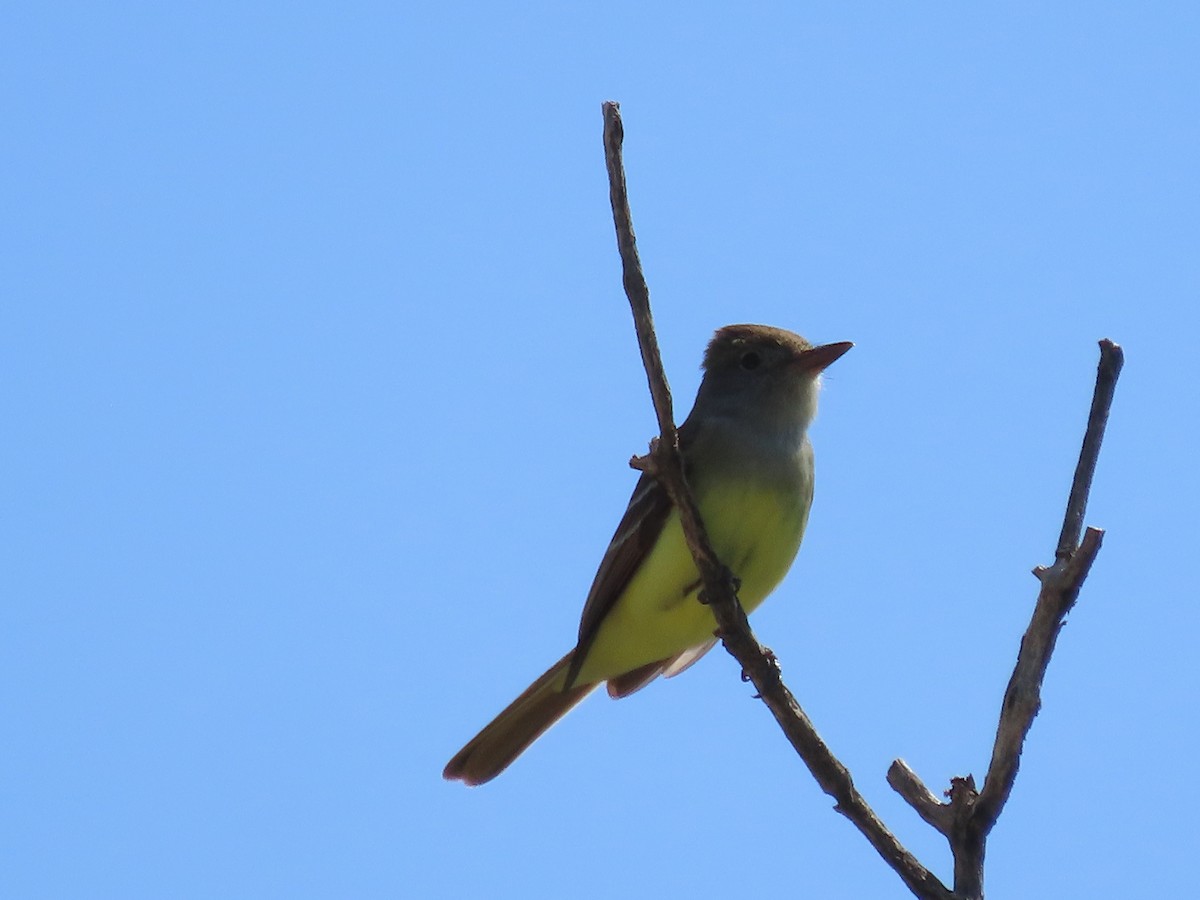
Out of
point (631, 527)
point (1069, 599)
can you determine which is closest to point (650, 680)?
point (631, 527)

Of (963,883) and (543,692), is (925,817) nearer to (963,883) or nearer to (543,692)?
(963,883)

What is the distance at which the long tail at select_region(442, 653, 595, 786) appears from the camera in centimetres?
826

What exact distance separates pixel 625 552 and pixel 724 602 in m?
1.42

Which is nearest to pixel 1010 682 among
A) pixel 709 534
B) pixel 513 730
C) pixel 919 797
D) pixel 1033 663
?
pixel 1033 663

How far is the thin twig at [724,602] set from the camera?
505 centimetres

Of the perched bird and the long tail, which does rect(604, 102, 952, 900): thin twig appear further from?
the long tail

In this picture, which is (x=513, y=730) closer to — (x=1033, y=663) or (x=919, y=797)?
(x=919, y=797)

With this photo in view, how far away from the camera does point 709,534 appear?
7191 mm

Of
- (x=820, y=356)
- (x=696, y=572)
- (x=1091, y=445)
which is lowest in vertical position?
(x=1091, y=445)

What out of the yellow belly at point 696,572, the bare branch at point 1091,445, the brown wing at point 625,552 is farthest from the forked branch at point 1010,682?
the brown wing at point 625,552

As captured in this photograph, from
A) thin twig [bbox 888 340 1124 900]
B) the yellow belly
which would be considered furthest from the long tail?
thin twig [bbox 888 340 1124 900]

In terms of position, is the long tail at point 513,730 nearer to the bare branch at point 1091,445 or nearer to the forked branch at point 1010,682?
the forked branch at point 1010,682

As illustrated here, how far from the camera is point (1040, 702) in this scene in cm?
529

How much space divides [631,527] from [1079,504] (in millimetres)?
2705
